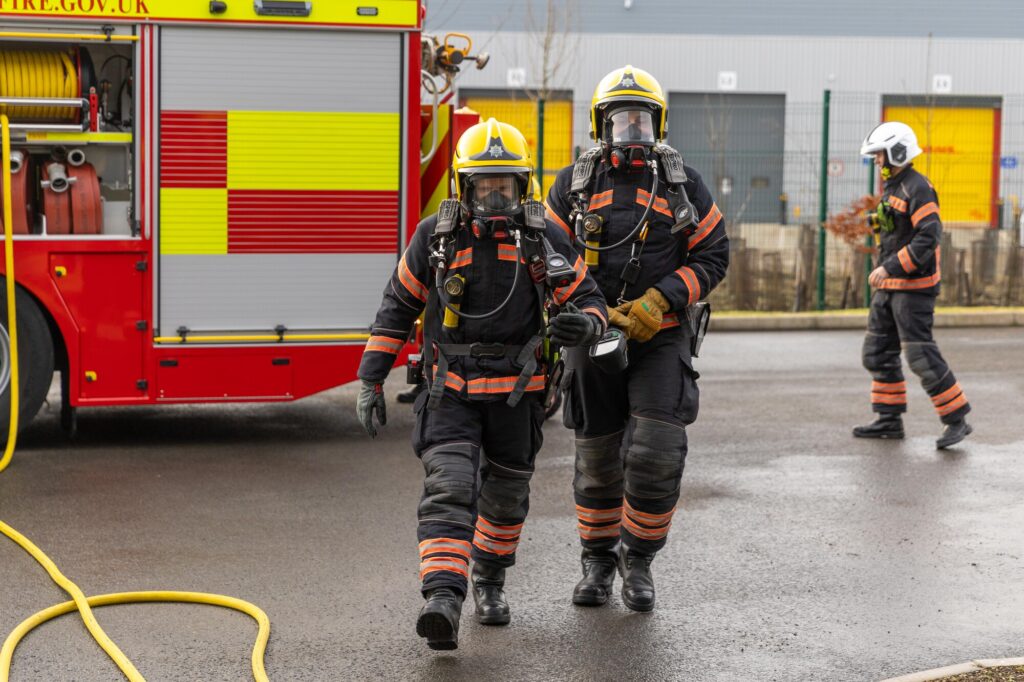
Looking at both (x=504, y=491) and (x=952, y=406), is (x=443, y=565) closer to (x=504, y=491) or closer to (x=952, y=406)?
(x=504, y=491)

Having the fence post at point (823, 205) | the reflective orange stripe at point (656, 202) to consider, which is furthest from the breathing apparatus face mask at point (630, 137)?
the fence post at point (823, 205)

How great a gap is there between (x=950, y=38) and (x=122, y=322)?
1154 inches

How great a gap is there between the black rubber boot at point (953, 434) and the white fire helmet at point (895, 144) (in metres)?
1.67

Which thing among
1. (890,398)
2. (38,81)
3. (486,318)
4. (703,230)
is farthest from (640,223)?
(38,81)

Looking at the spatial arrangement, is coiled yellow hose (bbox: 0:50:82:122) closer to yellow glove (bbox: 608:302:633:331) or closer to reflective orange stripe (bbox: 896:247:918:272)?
yellow glove (bbox: 608:302:633:331)

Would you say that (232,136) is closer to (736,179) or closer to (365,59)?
(365,59)

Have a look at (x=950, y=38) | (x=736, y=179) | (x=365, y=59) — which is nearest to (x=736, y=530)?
(x=365, y=59)

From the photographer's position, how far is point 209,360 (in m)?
8.95

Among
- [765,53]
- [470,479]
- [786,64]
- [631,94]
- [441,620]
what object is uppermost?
[765,53]

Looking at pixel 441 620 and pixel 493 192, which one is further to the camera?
pixel 493 192

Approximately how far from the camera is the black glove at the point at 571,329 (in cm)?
519

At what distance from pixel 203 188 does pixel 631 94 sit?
12.4ft

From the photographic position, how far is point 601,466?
19.4ft

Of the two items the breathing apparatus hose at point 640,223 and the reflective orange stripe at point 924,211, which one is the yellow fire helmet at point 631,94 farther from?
the reflective orange stripe at point 924,211
